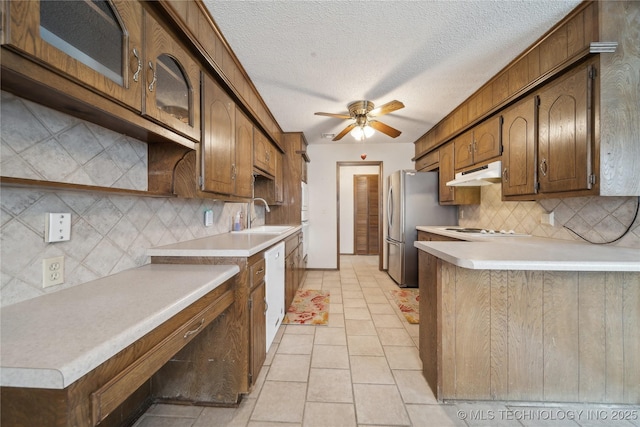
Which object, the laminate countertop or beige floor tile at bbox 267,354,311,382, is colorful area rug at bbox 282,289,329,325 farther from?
the laminate countertop

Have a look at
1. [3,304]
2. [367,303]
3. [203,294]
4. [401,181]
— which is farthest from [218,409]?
[401,181]

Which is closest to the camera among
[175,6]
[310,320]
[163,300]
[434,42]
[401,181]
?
[163,300]

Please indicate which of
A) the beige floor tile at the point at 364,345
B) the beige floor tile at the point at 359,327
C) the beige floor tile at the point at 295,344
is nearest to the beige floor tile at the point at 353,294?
the beige floor tile at the point at 359,327

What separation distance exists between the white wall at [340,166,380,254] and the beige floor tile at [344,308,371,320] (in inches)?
135

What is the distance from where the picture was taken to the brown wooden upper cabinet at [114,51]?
26.2 inches

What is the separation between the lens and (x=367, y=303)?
2.96m

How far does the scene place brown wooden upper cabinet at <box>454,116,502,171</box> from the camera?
2.30 m

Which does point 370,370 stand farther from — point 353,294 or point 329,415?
point 353,294

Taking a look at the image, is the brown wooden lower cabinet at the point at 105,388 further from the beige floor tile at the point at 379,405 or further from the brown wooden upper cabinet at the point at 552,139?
the brown wooden upper cabinet at the point at 552,139

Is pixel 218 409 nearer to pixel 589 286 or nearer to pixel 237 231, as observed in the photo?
pixel 237 231

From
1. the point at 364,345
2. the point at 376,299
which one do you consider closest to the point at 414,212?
the point at 376,299

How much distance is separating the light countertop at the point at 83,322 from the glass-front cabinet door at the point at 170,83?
0.76m

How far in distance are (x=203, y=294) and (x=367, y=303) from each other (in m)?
2.35

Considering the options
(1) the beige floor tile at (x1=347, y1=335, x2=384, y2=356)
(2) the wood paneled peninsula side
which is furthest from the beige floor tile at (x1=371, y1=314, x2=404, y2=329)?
(2) the wood paneled peninsula side
